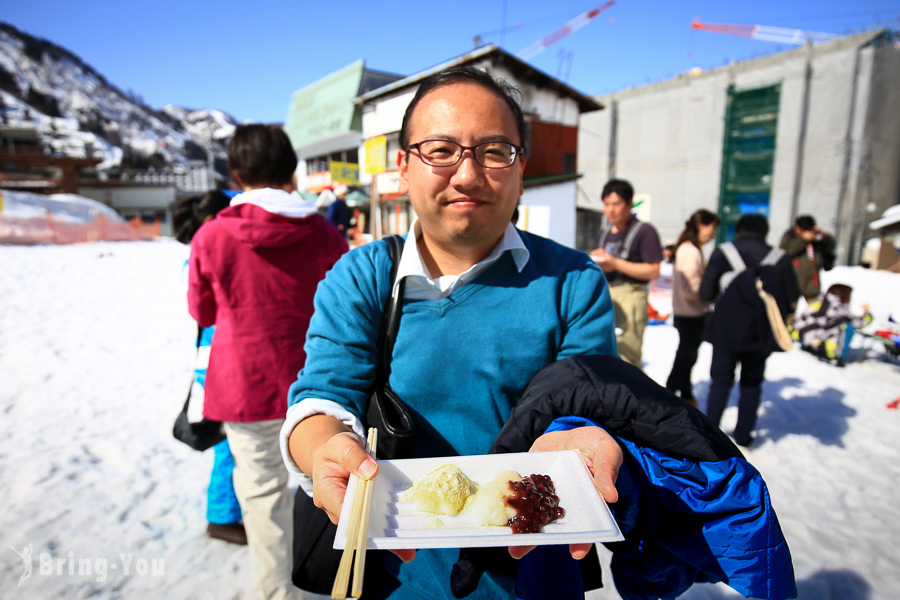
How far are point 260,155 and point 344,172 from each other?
1786 centimetres

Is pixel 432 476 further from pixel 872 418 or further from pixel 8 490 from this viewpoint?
pixel 872 418

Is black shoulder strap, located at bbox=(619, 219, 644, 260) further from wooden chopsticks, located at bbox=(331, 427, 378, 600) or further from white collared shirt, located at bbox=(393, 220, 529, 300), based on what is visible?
wooden chopsticks, located at bbox=(331, 427, 378, 600)

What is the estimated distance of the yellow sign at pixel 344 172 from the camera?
19062 millimetres

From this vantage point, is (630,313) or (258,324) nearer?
(258,324)

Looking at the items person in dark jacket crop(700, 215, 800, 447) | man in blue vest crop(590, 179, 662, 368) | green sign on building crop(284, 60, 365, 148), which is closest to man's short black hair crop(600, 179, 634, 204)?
man in blue vest crop(590, 179, 662, 368)

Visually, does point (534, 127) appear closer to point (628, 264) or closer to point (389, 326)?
point (628, 264)

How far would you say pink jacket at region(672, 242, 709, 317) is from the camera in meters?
4.87

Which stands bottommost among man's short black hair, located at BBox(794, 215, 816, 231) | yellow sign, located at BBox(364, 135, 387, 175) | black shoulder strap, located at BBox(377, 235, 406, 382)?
black shoulder strap, located at BBox(377, 235, 406, 382)

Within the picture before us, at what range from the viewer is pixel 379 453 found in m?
1.50

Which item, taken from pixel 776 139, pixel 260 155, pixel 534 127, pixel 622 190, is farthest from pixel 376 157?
pixel 776 139

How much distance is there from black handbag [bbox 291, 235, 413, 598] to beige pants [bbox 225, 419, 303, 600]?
2.90 ft

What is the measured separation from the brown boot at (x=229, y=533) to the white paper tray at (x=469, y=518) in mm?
2633

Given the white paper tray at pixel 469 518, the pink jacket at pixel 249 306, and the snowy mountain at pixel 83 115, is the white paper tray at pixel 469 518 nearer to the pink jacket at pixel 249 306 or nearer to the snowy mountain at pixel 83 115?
the pink jacket at pixel 249 306

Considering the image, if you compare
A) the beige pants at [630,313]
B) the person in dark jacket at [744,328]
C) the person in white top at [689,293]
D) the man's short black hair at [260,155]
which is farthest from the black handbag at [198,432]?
the person in white top at [689,293]
